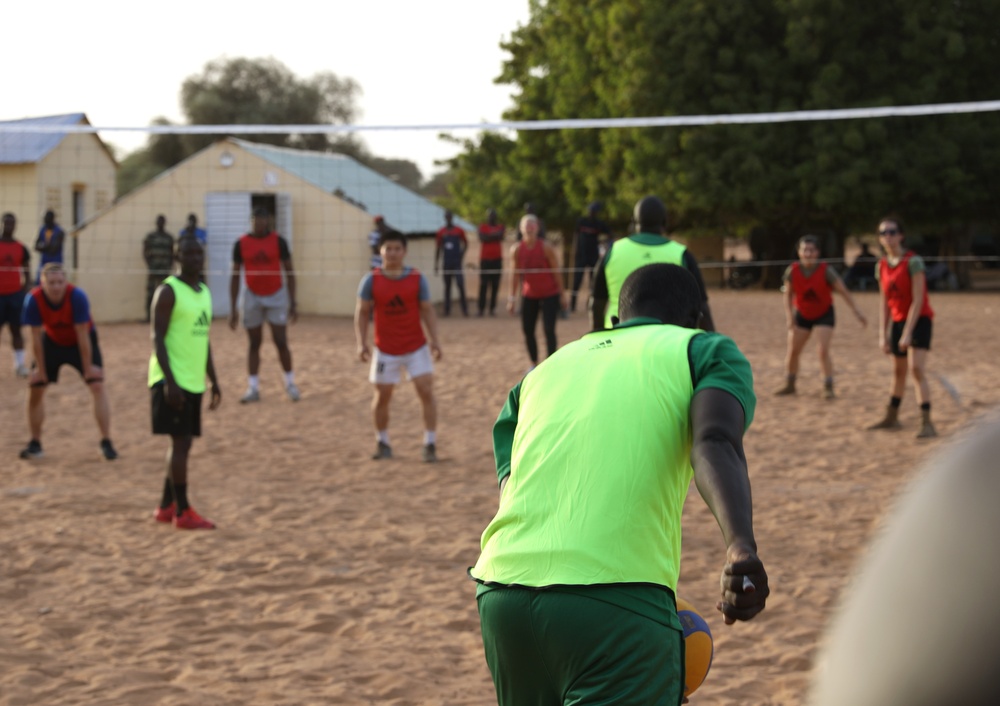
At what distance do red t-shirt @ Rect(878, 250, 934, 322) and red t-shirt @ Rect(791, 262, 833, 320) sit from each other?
1.44 meters

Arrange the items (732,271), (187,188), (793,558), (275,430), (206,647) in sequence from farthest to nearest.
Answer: (732,271) < (187,188) < (275,430) < (793,558) < (206,647)

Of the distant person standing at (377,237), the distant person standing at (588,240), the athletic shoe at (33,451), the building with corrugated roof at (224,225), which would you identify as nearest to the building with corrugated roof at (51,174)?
the building with corrugated roof at (224,225)

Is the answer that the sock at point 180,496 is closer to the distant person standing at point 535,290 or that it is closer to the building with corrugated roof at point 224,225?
the distant person standing at point 535,290

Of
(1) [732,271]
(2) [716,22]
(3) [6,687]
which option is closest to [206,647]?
(3) [6,687]

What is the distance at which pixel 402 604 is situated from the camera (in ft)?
17.5

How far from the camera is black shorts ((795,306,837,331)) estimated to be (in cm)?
1051

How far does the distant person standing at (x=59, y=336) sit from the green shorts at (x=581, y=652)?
635 cm

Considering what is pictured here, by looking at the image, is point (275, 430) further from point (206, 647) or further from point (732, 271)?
point (732, 271)

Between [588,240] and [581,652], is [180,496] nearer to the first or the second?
[581,652]

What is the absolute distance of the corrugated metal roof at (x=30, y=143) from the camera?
860 inches

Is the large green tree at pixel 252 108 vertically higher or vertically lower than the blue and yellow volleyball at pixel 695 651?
higher

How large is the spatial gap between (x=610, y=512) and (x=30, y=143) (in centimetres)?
2230

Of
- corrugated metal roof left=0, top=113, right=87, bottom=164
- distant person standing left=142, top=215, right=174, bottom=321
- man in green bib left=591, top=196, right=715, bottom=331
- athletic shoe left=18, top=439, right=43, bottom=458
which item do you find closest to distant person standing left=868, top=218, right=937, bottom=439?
man in green bib left=591, top=196, right=715, bottom=331

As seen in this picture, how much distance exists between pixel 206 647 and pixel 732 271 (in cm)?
2536
